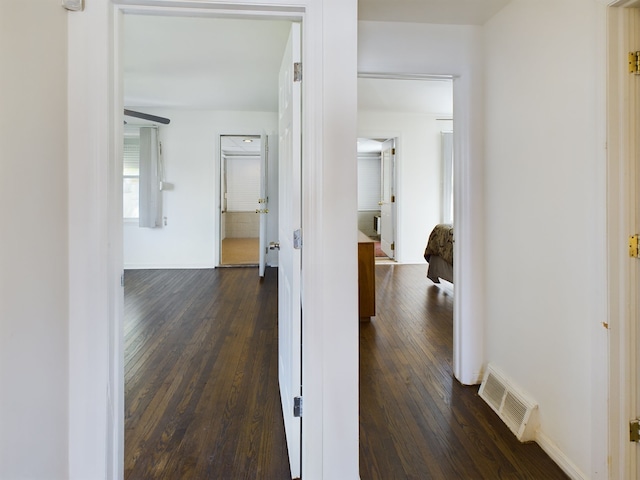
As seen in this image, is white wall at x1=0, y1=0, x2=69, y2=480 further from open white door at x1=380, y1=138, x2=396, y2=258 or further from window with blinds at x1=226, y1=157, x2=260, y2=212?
window with blinds at x1=226, y1=157, x2=260, y2=212

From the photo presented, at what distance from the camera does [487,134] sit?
203cm

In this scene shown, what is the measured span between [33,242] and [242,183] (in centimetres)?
867

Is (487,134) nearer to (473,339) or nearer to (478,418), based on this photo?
(473,339)

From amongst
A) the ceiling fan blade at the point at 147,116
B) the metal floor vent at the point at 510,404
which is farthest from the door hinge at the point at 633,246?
the ceiling fan blade at the point at 147,116

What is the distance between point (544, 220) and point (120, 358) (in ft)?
6.23

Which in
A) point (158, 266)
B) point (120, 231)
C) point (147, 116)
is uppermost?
point (147, 116)

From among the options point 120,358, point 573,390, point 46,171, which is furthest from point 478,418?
point 46,171

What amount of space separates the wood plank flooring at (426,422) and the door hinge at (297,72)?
1.62m

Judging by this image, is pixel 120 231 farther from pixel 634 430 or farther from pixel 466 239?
pixel 634 430

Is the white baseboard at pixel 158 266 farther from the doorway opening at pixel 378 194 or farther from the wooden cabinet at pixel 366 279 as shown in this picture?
the wooden cabinet at pixel 366 279

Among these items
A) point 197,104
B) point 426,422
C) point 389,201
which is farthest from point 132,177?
point 426,422

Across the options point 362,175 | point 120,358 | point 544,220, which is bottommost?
point 120,358

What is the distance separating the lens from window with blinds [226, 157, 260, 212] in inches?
369

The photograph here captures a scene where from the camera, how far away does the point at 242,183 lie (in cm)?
943
